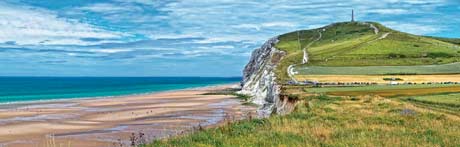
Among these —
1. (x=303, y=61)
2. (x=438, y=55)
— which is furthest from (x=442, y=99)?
(x=438, y=55)

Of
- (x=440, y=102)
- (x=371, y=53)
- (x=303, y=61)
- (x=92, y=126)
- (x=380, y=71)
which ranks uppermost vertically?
(x=371, y=53)

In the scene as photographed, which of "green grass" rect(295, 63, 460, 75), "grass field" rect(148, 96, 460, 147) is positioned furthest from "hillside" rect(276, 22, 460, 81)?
"grass field" rect(148, 96, 460, 147)

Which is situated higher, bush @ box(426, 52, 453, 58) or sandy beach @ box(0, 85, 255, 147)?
bush @ box(426, 52, 453, 58)

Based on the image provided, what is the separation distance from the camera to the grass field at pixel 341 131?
17.2 metres

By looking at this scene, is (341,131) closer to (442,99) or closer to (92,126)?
(442,99)

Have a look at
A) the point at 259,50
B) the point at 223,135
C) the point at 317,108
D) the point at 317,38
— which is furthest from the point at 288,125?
the point at 317,38

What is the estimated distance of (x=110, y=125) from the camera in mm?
45000

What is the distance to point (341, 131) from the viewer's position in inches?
781

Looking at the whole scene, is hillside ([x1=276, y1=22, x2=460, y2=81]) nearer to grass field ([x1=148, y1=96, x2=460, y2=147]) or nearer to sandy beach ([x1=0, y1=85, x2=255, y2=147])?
sandy beach ([x1=0, y1=85, x2=255, y2=147])

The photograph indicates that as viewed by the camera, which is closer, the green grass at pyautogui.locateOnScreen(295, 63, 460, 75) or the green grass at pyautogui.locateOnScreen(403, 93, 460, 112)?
the green grass at pyautogui.locateOnScreen(403, 93, 460, 112)

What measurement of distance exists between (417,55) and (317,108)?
92.8 m

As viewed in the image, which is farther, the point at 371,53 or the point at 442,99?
the point at 371,53

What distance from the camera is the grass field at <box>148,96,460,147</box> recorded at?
677 inches

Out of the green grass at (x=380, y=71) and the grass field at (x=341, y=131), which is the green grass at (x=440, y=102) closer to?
the grass field at (x=341, y=131)
